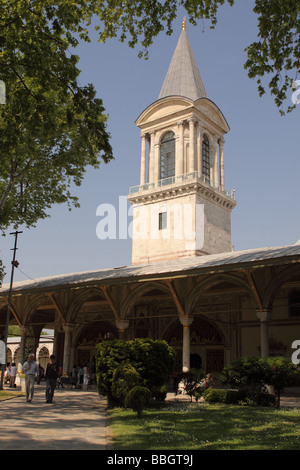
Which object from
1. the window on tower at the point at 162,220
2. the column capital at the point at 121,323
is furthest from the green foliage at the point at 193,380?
the window on tower at the point at 162,220

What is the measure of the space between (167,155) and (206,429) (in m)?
33.9

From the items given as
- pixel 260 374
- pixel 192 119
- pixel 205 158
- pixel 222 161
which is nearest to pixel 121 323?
pixel 260 374

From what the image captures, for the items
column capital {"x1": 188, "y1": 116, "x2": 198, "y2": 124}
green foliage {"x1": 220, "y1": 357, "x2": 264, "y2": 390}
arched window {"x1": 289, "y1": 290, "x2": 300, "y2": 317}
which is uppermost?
column capital {"x1": 188, "y1": 116, "x2": 198, "y2": 124}

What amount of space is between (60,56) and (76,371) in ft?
57.4

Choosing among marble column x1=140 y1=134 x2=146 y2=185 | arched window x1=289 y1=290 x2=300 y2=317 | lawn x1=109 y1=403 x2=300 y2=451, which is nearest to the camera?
lawn x1=109 y1=403 x2=300 y2=451

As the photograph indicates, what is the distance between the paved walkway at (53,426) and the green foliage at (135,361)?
2.77ft

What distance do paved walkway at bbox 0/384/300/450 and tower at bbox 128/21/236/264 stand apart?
2385 centimetres

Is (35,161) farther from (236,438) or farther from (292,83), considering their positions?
(236,438)

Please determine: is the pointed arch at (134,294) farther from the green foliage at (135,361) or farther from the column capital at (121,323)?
the green foliage at (135,361)

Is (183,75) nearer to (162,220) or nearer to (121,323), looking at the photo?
(162,220)

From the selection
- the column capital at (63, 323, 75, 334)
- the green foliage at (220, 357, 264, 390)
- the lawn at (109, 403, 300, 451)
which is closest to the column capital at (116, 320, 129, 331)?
the column capital at (63, 323, 75, 334)

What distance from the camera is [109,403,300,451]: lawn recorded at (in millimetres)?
6523

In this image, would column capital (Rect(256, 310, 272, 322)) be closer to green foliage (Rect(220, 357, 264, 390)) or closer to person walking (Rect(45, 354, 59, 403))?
green foliage (Rect(220, 357, 264, 390))
